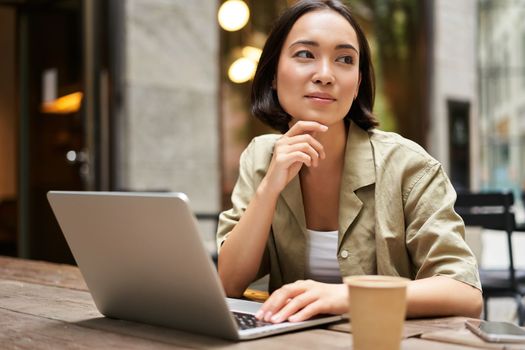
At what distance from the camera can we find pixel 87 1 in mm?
5129

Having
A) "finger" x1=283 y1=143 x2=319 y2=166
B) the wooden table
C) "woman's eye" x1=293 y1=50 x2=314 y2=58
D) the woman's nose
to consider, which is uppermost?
"woman's eye" x1=293 y1=50 x2=314 y2=58

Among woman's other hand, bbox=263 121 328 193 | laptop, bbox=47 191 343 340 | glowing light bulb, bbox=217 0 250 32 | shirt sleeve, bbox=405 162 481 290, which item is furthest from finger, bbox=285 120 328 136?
glowing light bulb, bbox=217 0 250 32

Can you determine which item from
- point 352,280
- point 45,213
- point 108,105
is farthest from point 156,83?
point 352,280

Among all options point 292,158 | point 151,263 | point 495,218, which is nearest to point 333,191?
point 292,158

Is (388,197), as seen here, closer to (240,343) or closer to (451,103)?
(240,343)

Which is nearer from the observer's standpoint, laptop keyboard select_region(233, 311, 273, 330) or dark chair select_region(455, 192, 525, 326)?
laptop keyboard select_region(233, 311, 273, 330)

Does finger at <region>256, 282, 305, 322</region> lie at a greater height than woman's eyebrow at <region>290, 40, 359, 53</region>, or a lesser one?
lesser

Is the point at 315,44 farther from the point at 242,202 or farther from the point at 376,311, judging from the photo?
the point at 376,311

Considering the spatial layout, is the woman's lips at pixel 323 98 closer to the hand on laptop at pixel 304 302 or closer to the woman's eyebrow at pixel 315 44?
the woman's eyebrow at pixel 315 44

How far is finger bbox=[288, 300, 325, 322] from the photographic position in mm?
1200

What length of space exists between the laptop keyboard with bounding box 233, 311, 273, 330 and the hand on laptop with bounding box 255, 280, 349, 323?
0.02 metres

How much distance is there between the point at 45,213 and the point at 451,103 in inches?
187

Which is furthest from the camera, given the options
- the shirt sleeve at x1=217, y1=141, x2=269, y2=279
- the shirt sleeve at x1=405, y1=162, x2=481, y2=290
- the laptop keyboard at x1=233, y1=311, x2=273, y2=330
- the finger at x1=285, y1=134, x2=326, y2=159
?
the shirt sleeve at x1=217, y1=141, x2=269, y2=279

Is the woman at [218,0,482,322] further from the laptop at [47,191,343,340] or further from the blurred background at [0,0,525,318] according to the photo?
the blurred background at [0,0,525,318]
